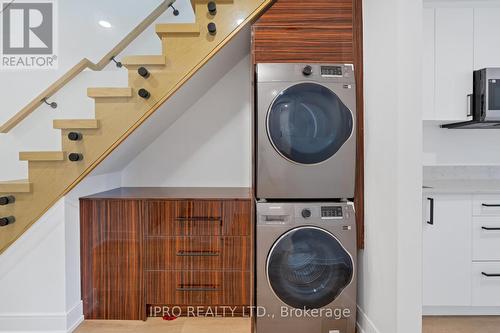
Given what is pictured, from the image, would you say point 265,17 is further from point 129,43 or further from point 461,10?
point 461,10

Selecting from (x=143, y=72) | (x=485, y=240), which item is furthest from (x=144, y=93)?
(x=485, y=240)

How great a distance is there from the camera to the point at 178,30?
6.33ft

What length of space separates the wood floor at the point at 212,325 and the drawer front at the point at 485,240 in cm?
48

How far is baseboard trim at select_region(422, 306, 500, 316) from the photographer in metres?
2.34

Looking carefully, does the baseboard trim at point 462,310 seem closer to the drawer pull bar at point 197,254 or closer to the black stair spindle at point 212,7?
the drawer pull bar at point 197,254

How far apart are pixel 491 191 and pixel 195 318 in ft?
7.95

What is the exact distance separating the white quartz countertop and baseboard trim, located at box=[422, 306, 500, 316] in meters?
0.91

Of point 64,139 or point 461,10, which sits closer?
point 64,139

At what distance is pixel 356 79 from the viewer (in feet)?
6.57

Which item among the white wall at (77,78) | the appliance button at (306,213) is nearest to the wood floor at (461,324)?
the appliance button at (306,213)

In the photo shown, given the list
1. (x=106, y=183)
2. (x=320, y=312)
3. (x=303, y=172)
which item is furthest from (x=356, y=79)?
(x=106, y=183)

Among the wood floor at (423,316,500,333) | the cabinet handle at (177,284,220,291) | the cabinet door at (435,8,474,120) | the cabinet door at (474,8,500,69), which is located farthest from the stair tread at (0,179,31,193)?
the cabinet door at (474,8,500,69)

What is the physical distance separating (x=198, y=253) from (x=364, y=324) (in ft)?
4.02

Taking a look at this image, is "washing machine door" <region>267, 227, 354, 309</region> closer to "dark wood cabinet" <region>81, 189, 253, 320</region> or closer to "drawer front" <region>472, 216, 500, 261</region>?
"dark wood cabinet" <region>81, 189, 253, 320</region>
